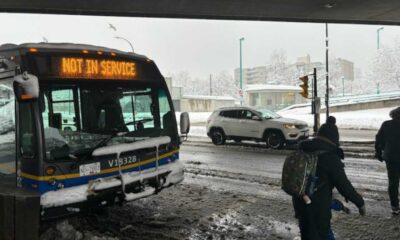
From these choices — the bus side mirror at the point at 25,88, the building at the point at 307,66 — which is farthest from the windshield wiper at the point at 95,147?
the building at the point at 307,66

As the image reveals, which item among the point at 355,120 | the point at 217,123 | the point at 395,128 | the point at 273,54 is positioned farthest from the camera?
the point at 273,54

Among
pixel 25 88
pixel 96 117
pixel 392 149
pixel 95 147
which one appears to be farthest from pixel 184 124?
pixel 392 149

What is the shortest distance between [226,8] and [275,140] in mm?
5721

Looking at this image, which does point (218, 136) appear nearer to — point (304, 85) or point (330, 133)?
point (304, 85)

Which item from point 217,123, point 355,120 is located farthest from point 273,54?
point 217,123

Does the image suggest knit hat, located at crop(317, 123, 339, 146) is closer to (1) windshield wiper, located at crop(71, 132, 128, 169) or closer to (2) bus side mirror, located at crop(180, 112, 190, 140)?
(1) windshield wiper, located at crop(71, 132, 128, 169)

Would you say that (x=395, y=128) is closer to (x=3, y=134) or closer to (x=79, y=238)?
(x=79, y=238)

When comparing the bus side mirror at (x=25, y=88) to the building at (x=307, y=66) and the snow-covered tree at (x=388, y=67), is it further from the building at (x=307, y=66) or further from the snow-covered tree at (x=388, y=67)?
the snow-covered tree at (x=388, y=67)

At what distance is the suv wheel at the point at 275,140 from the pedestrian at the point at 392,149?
31.2ft

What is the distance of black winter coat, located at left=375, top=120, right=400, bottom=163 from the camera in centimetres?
621

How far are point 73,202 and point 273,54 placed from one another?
9111 centimetres

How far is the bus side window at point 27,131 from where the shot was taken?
17.0ft

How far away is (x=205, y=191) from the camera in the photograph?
856 centimetres

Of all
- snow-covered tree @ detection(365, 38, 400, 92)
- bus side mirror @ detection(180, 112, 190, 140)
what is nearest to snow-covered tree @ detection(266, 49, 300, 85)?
snow-covered tree @ detection(365, 38, 400, 92)
